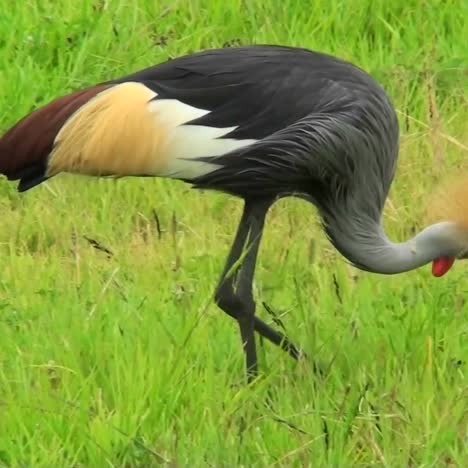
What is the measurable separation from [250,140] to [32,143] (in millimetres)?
562

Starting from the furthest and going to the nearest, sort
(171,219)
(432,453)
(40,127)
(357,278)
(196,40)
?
(196,40), (171,219), (357,278), (40,127), (432,453)

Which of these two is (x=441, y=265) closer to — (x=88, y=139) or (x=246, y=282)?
(x=246, y=282)

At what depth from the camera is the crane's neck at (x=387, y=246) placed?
4.21 m

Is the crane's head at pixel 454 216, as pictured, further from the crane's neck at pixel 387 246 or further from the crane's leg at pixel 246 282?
the crane's leg at pixel 246 282

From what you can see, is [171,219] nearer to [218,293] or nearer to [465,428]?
[218,293]

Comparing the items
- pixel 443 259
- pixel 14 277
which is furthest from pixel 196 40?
pixel 443 259

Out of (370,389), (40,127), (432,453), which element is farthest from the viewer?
(40,127)

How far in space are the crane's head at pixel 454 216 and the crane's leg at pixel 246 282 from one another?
0.45m

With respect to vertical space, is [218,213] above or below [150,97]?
below

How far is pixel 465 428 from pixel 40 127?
4.48ft

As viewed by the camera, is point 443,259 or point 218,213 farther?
point 218,213

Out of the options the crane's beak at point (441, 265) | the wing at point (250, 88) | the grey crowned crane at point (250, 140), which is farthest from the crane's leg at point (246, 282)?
the crane's beak at point (441, 265)

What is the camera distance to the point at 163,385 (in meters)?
3.71

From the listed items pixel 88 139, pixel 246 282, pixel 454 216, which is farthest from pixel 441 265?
pixel 88 139
